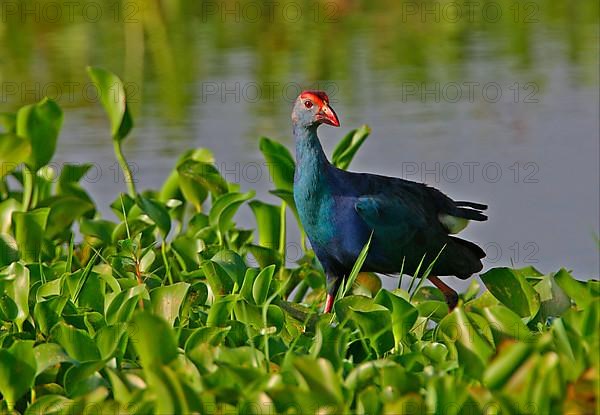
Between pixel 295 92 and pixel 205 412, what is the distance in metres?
6.15

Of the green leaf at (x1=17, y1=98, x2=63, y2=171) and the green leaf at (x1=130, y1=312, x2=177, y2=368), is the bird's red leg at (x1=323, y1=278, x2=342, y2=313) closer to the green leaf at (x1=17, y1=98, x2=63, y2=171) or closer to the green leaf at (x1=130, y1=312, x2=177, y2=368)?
the green leaf at (x1=17, y1=98, x2=63, y2=171)

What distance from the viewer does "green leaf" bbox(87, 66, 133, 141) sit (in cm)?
485

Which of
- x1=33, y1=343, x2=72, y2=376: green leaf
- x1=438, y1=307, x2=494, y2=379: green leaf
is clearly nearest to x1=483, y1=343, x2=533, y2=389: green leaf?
x1=438, y1=307, x2=494, y2=379: green leaf

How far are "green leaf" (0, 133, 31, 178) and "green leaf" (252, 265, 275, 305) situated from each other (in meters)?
1.56

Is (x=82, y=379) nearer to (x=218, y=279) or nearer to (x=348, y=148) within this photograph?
(x=218, y=279)

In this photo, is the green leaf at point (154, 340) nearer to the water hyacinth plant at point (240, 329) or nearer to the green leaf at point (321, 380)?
the water hyacinth plant at point (240, 329)

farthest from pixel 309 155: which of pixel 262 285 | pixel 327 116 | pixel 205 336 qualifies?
pixel 205 336

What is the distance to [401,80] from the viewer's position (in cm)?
898

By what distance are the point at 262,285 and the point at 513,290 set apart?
72 centimetres

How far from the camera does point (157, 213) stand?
4.69 metres

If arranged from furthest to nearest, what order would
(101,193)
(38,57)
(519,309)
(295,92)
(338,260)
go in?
(38,57) → (295,92) → (101,193) → (338,260) → (519,309)

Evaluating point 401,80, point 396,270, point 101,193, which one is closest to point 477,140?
point 401,80

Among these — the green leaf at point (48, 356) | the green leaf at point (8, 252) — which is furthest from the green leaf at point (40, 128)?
the green leaf at point (48, 356)

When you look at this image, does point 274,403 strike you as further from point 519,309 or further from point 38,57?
point 38,57
